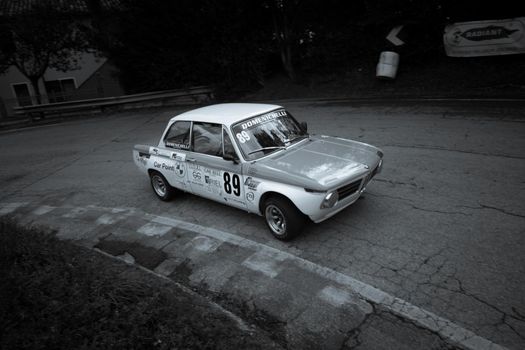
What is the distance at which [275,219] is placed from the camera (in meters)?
5.38

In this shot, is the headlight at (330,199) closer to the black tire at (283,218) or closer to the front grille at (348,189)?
the front grille at (348,189)

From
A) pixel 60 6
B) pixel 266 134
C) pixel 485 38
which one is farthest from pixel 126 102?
pixel 485 38

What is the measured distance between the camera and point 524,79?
11.6 m

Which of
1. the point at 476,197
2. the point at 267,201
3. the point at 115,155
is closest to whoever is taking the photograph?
the point at 267,201

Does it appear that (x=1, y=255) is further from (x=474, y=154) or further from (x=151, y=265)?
(x=474, y=154)

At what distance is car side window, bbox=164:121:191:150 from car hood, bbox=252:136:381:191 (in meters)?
1.73

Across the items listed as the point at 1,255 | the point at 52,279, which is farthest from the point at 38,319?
the point at 1,255

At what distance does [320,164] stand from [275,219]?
1.01 meters

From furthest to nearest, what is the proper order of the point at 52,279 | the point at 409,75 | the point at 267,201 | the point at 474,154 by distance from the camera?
the point at 409,75
the point at 474,154
the point at 267,201
the point at 52,279

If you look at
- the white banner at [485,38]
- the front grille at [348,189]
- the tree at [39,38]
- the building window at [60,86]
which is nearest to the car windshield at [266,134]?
the front grille at [348,189]

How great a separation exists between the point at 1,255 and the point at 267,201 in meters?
3.35

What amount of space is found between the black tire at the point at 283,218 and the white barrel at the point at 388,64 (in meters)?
10.9

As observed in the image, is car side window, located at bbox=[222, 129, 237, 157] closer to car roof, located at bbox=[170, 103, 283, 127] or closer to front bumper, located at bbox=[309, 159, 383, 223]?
car roof, located at bbox=[170, 103, 283, 127]

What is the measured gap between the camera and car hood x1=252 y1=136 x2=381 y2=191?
487cm
